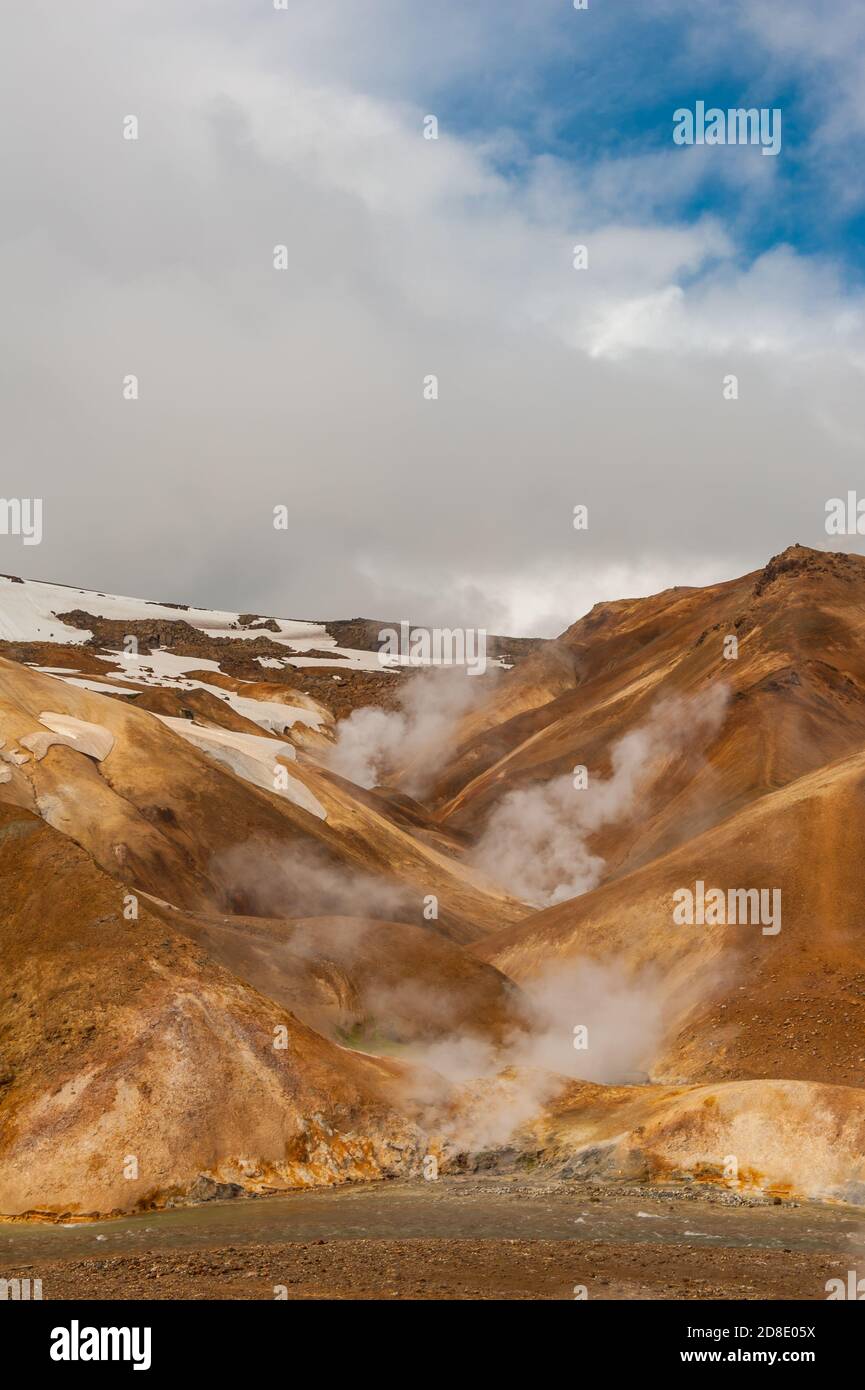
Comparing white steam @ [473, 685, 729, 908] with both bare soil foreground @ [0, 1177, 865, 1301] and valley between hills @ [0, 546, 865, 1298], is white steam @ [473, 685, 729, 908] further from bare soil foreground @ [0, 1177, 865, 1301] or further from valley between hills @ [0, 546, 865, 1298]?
bare soil foreground @ [0, 1177, 865, 1301]

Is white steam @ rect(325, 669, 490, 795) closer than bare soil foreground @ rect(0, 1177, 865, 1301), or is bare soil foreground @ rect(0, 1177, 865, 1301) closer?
bare soil foreground @ rect(0, 1177, 865, 1301)

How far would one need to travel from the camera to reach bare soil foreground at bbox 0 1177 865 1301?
21953 mm

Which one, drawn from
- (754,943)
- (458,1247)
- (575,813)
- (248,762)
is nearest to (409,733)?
(575,813)

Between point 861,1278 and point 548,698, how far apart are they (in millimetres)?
146479

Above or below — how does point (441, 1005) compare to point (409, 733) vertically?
below

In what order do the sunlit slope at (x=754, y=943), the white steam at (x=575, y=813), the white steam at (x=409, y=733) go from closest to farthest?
the sunlit slope at (x=754, y=943) → the white steam at (x=575, y=813) → the white steam at (x=409, y=733)

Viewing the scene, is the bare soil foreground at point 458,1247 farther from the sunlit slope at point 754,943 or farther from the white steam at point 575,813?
the white steam at point 575,813

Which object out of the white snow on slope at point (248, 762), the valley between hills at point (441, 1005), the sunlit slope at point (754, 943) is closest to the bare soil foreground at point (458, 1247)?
the valley between hills at point (441, 1005)

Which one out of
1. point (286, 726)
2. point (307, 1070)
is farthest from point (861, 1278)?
point (286, 726)

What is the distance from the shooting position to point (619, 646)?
17300 centimetres

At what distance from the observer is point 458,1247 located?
2661cm

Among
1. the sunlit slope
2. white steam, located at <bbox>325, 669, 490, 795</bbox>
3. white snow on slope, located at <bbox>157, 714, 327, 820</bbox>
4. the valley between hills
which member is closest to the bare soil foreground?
the valley between hills

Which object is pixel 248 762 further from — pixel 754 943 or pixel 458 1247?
pixel 458 1247

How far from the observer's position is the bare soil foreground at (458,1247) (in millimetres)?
21953
